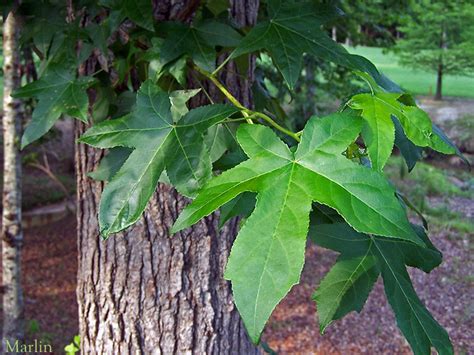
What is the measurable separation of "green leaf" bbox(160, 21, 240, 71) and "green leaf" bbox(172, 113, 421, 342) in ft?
1.43

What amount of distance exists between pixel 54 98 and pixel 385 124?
0.75 metres

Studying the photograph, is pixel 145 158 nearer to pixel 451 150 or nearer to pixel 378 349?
pixel 451 150

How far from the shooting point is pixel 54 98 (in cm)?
119

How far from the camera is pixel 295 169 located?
71 centimetres

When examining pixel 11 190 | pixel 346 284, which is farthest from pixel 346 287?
pixel 11 190

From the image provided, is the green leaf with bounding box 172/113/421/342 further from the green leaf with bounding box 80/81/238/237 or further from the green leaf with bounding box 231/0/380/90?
the green leaf with bounding box 231/0/380/90

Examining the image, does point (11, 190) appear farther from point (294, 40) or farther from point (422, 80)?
point (422, 80)

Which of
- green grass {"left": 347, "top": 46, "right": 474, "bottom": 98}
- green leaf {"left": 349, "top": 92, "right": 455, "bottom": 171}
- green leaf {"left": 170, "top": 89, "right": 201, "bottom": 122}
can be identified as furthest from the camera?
green grass {"left": 347, "top": 46, "right": 474, "bottom": 98}

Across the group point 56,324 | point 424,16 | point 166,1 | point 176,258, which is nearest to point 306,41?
point 166,1

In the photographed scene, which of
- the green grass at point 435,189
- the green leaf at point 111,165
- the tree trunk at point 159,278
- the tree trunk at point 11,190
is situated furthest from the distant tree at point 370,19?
the green leaf at point 111,165

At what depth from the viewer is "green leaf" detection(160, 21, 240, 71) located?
3.80 feet

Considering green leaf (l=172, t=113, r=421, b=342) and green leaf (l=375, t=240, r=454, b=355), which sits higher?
green leaf (l=172, t=113, r=421, b=342)

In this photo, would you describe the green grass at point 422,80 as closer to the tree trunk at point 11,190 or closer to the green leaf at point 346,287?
the tree trunk at point 11,190

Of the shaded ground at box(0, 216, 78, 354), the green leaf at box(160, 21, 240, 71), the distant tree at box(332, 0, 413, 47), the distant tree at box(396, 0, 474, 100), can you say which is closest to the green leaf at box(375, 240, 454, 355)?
the green leaf at box(160, 21, 240, 71)
